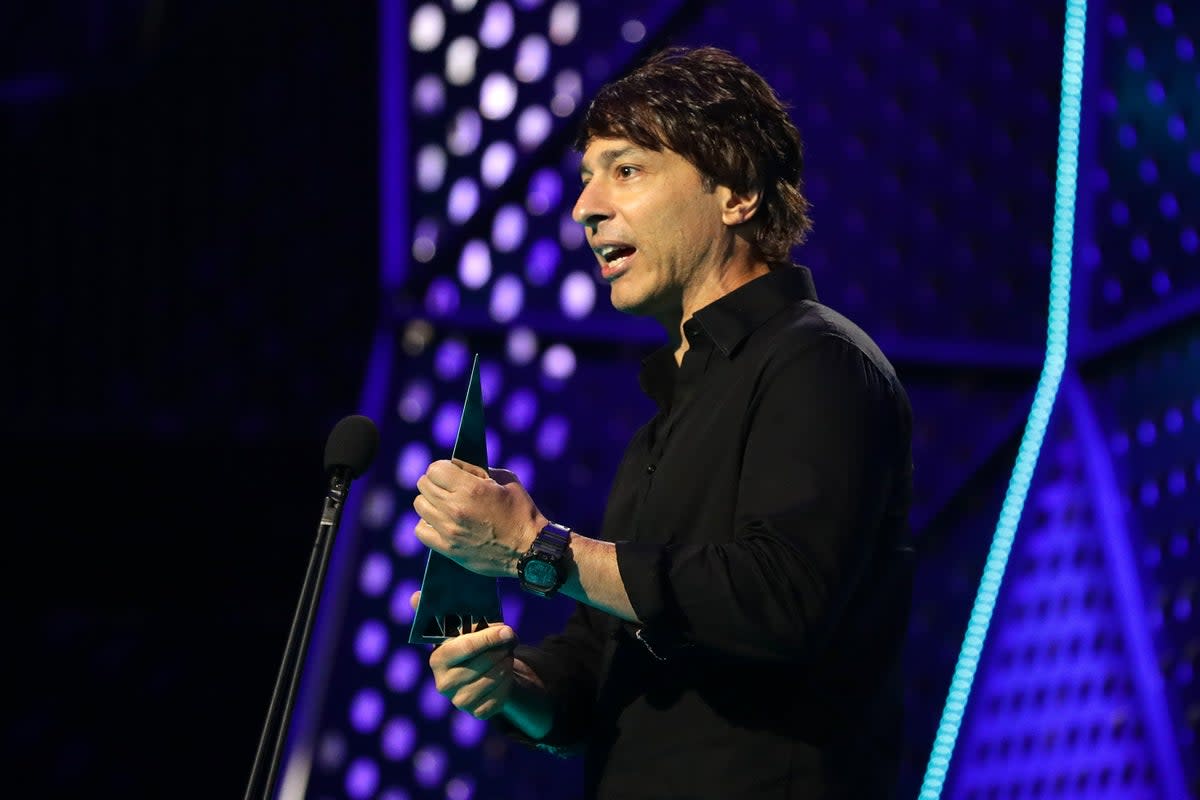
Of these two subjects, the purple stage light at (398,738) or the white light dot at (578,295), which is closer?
the purple stage light at (398,738)

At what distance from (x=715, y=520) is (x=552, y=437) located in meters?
1.08

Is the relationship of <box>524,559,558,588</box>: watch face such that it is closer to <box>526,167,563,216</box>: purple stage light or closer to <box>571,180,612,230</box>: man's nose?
<box>571,180,612,230</box>: man's nose

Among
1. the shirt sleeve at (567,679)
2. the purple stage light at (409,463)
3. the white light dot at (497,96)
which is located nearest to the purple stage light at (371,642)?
the purple stage light at (409,463)

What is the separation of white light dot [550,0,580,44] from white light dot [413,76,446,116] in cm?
25

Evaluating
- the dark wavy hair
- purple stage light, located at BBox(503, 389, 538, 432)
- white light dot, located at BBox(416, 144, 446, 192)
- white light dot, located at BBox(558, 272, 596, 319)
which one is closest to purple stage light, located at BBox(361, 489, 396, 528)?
purple stage light, located at BBox(503, 389, 538, 432)

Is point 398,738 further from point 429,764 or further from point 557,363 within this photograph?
point 557,363

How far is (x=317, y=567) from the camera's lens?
62.5 inches

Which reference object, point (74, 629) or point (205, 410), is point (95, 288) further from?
point (74, 629)

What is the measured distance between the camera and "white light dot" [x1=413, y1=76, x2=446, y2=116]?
8.93ft

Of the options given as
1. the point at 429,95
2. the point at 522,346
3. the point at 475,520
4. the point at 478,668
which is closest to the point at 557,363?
the point at 522,346

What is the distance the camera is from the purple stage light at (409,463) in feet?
8.74

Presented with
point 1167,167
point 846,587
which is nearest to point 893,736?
point 846,587

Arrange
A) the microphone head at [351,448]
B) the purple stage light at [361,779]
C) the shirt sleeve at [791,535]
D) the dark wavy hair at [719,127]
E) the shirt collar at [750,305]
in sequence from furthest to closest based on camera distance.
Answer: the purple stage light at [361,779], the dark wavy hair at [719,127], the shirt collar at [750,305], the microphone head at [351,448], the shirt sleeve at [791,535]

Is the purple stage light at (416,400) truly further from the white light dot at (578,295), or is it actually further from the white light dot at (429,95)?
the white light dot at (429,95)
